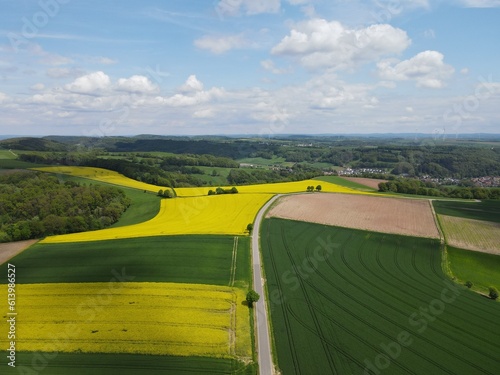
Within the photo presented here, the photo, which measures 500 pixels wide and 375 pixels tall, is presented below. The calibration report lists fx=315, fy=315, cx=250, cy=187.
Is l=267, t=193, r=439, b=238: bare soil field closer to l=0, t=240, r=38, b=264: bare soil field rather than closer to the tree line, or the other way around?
the tree line

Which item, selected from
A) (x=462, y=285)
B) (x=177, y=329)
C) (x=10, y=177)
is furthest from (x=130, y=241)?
(x=10, y=177)

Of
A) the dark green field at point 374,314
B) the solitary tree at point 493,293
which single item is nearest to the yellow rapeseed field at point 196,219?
the dark green field at point 374,314

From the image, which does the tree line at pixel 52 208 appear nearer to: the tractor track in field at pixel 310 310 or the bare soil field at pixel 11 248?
the bare soil field at pixel 11 248

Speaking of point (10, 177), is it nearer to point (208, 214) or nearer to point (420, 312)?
point (208, 214)

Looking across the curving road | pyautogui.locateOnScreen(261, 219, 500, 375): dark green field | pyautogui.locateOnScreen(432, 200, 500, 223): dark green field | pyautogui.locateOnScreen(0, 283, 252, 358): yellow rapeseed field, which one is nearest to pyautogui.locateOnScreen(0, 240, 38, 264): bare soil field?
pyautogui.locateOnScreen(0, 283, 252, 358): yellow rapeseed field

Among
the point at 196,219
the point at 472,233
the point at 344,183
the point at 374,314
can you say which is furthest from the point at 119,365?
the point at 344,183

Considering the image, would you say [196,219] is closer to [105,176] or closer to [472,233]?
[472,233]
